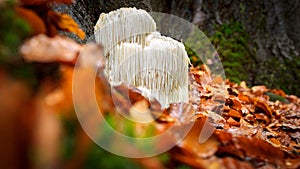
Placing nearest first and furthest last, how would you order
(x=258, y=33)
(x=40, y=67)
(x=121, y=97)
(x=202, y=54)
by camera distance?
(x=40, y=67) < (x=121, y=97) < (x=202, y=54) < (x=258, y=33)

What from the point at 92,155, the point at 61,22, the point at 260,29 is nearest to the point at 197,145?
the point at 92,155

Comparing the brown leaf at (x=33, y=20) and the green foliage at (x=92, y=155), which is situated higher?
the brown leaf at (x=33, y=20)

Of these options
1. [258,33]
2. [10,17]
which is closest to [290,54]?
[258,33]

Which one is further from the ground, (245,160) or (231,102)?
(245,160)

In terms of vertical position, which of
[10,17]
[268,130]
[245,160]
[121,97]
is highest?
[10,17]

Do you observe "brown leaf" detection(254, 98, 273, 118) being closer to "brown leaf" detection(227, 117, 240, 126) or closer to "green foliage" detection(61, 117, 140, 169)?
"brown leaf" detection(227, 117, 240, 126)

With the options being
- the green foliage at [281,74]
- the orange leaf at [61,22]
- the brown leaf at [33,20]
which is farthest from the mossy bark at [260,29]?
the brown leaf at [33,20]

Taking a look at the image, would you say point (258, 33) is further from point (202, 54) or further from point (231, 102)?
point (231, 102)

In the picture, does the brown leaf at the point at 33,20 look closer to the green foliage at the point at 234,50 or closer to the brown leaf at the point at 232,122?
the brown leaf at the point at 232,122
